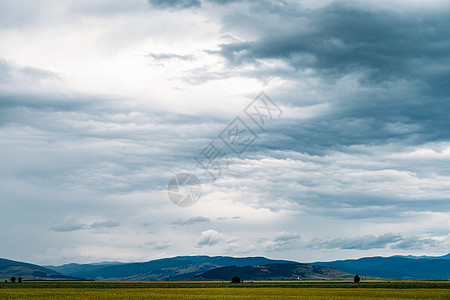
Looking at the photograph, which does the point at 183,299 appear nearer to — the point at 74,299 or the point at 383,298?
the point at 74,299

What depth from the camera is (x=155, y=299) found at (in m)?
96.4

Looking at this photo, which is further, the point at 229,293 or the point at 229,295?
the point at 229,293

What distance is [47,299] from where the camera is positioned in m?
95.7

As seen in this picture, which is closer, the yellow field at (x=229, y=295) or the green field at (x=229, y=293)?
the yellow field at (x=229, y=295)

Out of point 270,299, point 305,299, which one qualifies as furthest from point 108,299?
point 305,299

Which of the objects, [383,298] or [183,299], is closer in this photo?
[183,299]

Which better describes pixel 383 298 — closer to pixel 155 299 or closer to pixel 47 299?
pixel 155 299

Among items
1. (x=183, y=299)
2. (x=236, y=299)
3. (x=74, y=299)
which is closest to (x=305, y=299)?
(x=236, y=299)

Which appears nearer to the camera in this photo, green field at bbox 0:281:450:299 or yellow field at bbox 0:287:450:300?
yellow field at bbox 0:287:450:300

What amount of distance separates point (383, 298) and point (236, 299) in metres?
30.6

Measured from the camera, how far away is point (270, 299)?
322 ft

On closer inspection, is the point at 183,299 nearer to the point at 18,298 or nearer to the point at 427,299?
the point at 18,298

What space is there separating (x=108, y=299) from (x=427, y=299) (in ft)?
204

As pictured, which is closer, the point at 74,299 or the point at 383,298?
the point at 74,299
